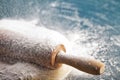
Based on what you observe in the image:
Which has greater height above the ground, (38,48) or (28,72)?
(38,48)

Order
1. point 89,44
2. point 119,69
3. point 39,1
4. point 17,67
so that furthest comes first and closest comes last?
point 39,1
point 89,44
point 119,69
point 17,67

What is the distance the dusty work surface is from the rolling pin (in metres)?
0.04

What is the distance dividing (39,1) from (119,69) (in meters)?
1.42

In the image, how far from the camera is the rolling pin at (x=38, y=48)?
1621mm

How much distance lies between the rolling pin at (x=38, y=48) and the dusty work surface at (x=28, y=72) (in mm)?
39

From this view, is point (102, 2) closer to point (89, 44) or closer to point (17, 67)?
point (89, 44)

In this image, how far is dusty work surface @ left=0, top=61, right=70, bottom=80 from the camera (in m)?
1.63

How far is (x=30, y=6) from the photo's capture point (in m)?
2.82

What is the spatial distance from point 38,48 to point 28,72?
0.18 m

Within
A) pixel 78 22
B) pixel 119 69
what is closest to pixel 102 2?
pixel 78 22

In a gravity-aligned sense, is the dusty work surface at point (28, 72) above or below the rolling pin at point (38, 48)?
below

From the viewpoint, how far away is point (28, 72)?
167cm

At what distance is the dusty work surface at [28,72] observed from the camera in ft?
5.36

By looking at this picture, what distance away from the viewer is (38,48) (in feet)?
5.70
